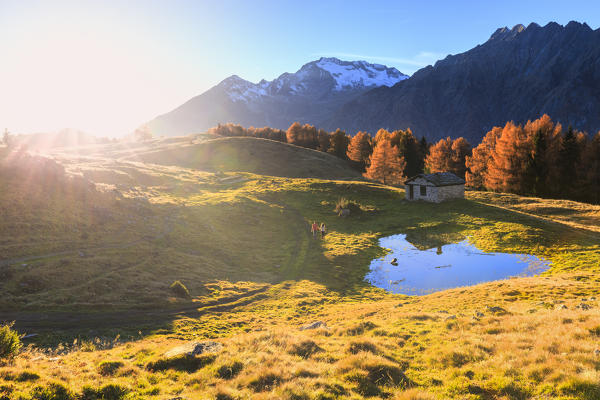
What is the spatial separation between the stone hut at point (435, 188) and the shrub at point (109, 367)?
173 feet

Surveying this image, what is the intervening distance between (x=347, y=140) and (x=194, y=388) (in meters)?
129

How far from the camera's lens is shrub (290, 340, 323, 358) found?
13844mm

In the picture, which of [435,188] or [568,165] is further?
[568,165]

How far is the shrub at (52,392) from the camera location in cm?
945

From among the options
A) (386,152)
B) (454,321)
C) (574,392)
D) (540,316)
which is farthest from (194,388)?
(386,152)

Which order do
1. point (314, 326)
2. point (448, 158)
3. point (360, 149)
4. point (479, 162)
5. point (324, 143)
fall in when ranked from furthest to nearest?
point (324, 143) < point (360, 149) < point (448, 158) < point (479, 162) < point (314, 326)

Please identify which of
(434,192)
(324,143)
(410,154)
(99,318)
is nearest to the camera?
(99,318)

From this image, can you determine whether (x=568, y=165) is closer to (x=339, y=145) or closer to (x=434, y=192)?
(x=434, y=192)

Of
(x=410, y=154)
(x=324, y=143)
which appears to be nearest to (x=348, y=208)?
(x=410, y=154)

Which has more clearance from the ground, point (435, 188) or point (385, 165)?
point (385, 165)

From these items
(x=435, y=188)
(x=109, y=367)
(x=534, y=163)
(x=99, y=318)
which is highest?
(x=534, y=163)

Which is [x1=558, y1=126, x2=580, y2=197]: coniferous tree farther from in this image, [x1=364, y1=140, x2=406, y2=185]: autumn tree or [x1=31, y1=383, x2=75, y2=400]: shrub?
[x1=31, y1=383, x2=75, y2=400]: shrub

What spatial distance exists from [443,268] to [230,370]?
24712mm

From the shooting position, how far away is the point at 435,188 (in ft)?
180
